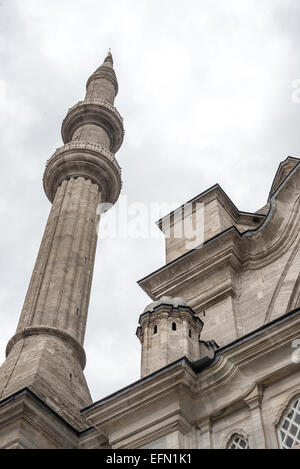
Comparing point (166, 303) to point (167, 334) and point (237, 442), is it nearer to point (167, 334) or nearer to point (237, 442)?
point (167, 334)

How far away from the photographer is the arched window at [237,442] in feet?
27.3

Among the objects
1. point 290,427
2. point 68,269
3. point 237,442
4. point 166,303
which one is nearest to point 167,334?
point 166,303

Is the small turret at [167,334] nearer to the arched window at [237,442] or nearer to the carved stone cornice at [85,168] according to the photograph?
the arched window at [237,442]

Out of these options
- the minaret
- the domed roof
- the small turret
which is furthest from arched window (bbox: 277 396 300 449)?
the minaret

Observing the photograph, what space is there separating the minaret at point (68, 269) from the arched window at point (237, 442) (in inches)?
175

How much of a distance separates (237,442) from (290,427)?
73cm

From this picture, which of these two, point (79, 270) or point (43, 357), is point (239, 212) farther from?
point (43, 357)

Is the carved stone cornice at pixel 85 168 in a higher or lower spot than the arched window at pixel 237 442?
higher

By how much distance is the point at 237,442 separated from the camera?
27.6 ft

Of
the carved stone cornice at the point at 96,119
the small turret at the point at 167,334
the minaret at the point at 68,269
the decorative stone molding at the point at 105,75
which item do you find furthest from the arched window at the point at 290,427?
the decorative stone molding at the point at 105,75

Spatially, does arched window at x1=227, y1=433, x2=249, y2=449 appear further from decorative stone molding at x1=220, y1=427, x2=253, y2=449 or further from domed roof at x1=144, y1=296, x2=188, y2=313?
domed roof at x1=144, y1=296, x2=188, y2=313

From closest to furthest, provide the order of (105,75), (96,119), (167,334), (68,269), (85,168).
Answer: (167,334), (68,269), (85,168), (96,119), (105,75)

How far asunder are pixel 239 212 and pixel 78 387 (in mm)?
5034

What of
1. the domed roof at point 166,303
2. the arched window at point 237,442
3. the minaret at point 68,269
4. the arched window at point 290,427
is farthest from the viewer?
the minaret at point 68,269
